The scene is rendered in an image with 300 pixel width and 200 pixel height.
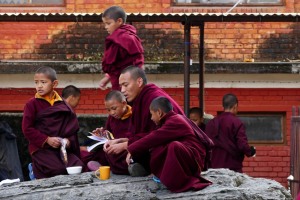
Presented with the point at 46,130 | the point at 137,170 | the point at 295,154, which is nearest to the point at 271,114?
the point at 295,154

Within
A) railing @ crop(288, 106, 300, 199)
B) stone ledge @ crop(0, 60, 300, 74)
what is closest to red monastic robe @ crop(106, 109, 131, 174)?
railing @ crop(288, 106, 300, 199)

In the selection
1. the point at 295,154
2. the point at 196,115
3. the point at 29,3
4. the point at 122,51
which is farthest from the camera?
the point at 29,3

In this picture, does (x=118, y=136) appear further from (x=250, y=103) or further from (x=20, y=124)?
(x=250, y=103)

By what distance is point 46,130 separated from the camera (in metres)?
8.73

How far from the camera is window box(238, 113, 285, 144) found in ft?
46.1

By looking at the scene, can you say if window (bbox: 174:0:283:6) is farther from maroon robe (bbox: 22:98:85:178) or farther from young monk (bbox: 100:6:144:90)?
maroon robe (bbox: 22:98:85:178)

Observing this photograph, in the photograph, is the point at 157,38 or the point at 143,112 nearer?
the point at 143,112

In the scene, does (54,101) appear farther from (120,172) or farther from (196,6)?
(196,6)

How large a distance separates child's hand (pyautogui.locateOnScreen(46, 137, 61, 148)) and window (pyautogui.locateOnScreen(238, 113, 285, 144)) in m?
5.79

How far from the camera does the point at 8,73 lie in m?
13.6

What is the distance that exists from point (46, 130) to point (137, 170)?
1.24m

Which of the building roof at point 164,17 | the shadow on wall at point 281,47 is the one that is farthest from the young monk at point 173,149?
the shadow on wall at point 281,47

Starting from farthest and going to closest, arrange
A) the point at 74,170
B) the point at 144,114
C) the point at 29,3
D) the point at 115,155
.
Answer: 1. the point at 29,3
2. the point at 74,170
3. the point at 115,155
4. the point at 144,114

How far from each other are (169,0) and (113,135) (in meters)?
5.63
